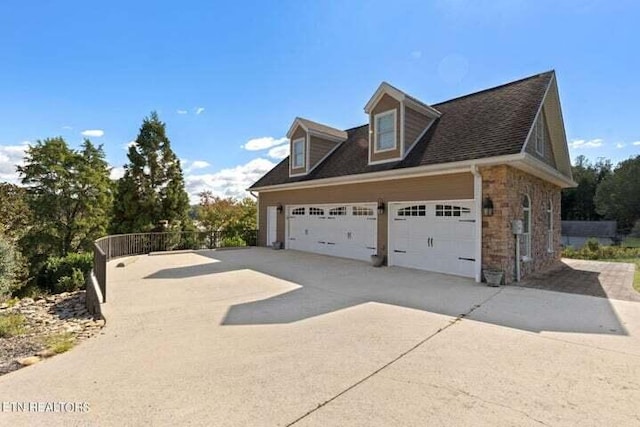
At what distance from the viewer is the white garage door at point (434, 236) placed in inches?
356

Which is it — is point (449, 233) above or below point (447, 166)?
below

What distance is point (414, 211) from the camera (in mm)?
10383

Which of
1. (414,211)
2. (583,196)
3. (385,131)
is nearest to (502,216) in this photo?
(414,211)

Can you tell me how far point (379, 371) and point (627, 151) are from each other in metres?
56.4

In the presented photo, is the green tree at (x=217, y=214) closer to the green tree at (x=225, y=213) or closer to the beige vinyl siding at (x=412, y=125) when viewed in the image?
the green tree at (x=225, y=213)

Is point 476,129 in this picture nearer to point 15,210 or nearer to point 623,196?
point 15,210

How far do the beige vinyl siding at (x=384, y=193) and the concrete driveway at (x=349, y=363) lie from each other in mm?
3178

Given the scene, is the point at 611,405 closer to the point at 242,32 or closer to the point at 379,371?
the point at 379,371

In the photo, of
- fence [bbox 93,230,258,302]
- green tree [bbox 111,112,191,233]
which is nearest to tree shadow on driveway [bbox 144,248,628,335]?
fence [bbox 93,230,258,302]

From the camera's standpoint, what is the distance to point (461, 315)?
18.7 ft

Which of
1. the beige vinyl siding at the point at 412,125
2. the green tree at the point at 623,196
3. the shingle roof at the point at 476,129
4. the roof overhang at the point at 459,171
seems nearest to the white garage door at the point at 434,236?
the roof overhang at the point at 459,171

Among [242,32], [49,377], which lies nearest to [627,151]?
[242,32]

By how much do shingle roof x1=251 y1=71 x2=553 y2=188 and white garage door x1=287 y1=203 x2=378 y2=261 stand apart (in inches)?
60.4

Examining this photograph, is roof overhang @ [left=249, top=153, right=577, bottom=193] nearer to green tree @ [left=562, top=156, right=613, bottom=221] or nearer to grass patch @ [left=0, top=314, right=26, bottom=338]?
grass patch @ [left=0, top=314, right=26, bottom=338]
